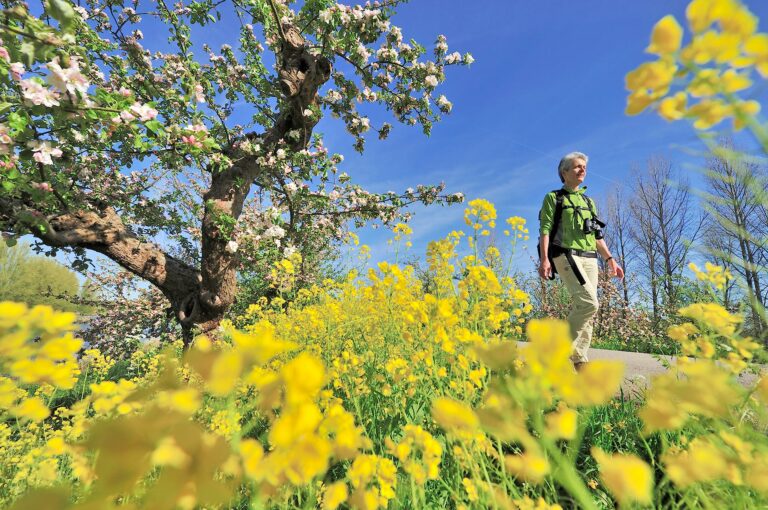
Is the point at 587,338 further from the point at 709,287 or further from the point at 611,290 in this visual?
the point at 611,290

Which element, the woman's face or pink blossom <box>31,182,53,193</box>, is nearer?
pink blossom <box>31,182,53,193</box>

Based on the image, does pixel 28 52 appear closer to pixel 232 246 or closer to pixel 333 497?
pixel 333 497

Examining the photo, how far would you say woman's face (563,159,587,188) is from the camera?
3.28 metres

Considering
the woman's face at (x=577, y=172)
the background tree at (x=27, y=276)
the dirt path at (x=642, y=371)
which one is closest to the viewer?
the dirt path at (x=642, y=371)

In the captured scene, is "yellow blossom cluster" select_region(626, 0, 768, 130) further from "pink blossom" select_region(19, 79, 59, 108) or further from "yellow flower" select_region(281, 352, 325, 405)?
"pink blossom" select_region(19, 79, 59, 108)

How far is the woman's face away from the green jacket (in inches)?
3.6

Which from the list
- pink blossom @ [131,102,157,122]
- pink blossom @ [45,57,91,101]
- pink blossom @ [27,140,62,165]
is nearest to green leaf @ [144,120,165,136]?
pink blossom @ [131,102,157,122]

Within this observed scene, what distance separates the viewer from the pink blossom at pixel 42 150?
2170mm

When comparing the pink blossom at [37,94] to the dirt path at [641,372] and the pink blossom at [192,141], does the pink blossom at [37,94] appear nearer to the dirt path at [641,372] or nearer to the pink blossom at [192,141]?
the pink blossom at [192,141]

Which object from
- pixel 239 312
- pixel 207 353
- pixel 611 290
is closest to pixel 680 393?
pixel 207 353

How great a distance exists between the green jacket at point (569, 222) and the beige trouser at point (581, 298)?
0.14 meters

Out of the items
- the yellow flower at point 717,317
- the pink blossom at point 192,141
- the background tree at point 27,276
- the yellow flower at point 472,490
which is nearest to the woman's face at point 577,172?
the yellow flower at point 717,317

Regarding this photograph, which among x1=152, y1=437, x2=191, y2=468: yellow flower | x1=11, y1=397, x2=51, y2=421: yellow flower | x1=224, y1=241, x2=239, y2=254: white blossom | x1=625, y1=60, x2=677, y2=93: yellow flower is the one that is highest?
x1=224, y1=241, x2=239, y2=254: white blossom

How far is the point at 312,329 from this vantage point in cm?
301
